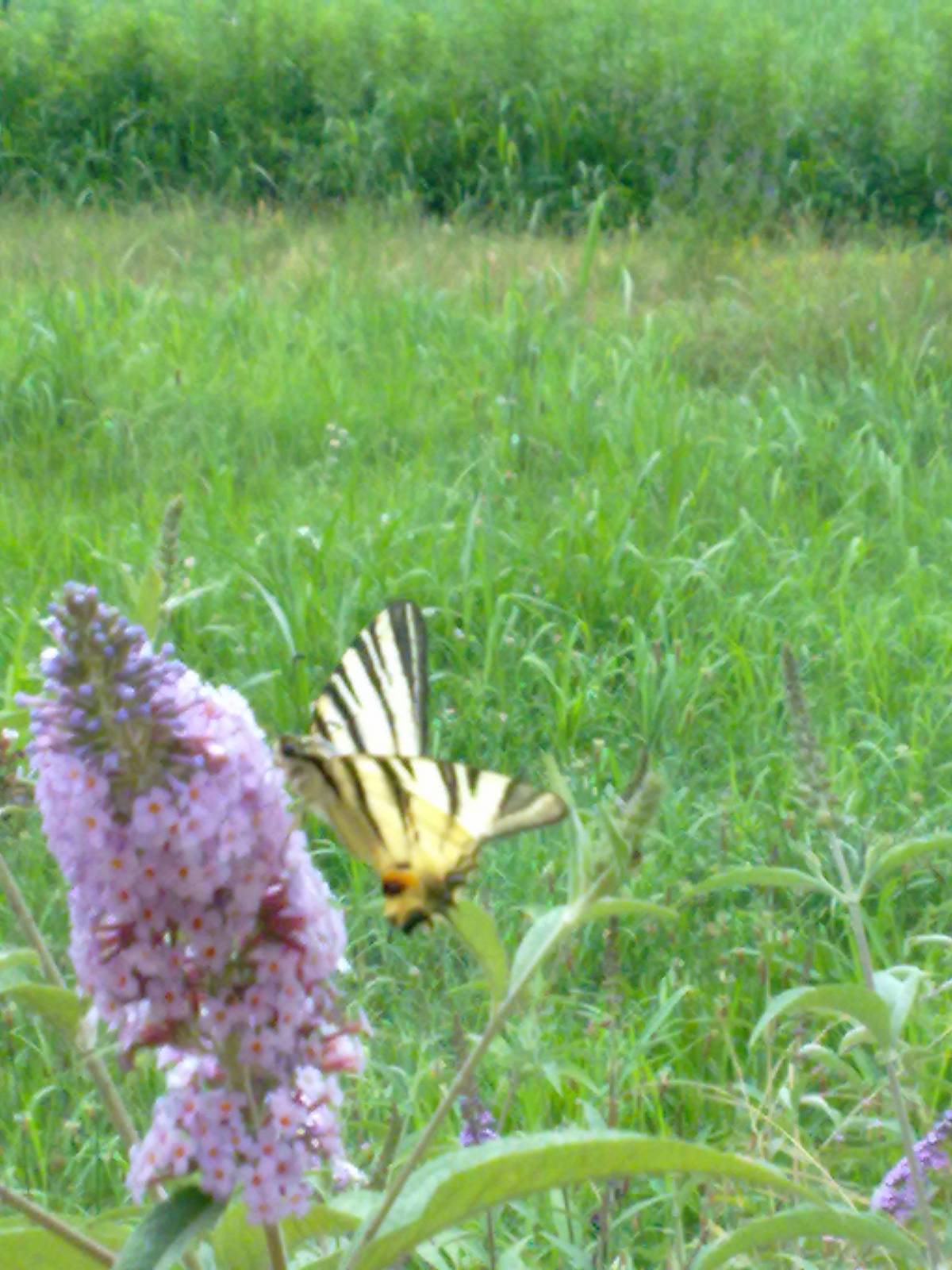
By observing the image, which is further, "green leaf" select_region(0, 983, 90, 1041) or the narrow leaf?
the narrow leaf

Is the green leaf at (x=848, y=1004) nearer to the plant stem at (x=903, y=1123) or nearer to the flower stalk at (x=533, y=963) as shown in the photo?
the plant stem at (x=903, y=1123)

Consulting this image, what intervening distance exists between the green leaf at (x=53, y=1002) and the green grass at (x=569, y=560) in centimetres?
39

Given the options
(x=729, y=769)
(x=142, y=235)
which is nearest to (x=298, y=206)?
(x=142, y=235)

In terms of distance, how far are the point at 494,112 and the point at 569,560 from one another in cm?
442

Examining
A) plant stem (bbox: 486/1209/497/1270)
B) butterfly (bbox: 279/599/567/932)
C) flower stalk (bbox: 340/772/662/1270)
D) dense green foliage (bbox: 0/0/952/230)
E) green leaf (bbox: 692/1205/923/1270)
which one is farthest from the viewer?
dense green foliage (bbox: 0/0/952/230)

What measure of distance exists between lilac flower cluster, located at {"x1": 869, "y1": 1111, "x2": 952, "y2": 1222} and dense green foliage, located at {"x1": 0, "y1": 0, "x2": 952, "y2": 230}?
562 cm

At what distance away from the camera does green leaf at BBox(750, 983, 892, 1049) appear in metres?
1.51

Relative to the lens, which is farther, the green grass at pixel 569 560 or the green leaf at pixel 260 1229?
the green grass at pixel 569 560

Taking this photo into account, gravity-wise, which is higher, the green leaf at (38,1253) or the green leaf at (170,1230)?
the green leaf at (170,1230)

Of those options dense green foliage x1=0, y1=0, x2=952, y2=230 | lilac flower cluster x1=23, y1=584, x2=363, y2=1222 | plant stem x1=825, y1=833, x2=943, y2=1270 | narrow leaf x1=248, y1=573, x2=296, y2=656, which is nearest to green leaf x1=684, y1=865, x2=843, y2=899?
plant stem x1=825, y1=833, x2=943, y2=1270

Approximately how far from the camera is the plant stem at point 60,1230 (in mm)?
1287

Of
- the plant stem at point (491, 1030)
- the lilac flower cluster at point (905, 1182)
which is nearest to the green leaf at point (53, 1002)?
the plant stem at point (491, 1030)

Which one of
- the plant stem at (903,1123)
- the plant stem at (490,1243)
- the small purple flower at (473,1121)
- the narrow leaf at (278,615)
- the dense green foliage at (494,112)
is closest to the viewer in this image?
the plant stem at (903,1123)

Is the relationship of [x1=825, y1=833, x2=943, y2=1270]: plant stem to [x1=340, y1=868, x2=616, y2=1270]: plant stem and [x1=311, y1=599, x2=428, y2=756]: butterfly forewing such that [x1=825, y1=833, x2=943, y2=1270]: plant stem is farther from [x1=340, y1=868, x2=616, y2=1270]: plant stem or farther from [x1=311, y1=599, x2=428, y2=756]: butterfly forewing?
[x1=340, y1=868, x2=616, y2=1270]: plant stem
